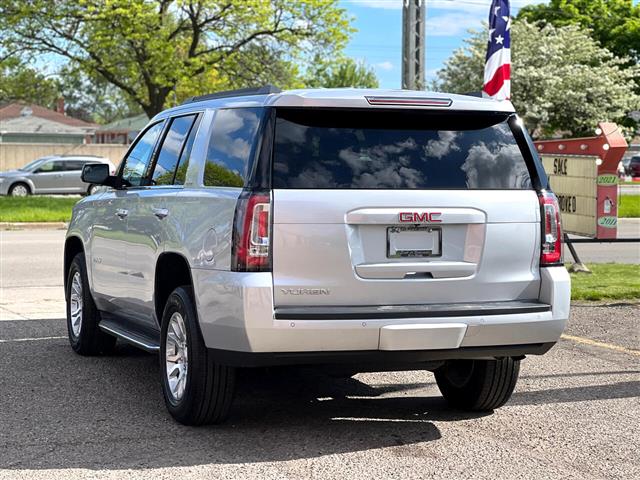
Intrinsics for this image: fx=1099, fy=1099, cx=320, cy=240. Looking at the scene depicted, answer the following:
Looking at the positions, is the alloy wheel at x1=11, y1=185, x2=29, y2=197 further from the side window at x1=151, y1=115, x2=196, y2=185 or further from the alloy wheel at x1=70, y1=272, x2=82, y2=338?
the side window at x1=151, y1=115, x2=196, y2=185

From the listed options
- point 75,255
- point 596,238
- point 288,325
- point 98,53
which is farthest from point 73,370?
point 98,53

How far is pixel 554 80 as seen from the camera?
4856cm

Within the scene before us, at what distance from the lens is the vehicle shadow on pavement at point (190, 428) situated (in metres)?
5.71

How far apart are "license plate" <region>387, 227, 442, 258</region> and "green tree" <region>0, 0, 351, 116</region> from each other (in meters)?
28.8

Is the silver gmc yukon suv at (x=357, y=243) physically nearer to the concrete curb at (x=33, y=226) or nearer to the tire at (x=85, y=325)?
Answer: the tire at (x=85, y=325)

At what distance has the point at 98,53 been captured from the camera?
1430 inches

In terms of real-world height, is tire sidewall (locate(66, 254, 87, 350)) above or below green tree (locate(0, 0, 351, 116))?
below

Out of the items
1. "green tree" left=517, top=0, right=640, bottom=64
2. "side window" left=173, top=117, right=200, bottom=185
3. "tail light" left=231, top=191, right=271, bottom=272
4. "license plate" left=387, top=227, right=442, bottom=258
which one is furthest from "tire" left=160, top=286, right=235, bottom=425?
"green tree" left=517, top=0, right=640, bottom=64

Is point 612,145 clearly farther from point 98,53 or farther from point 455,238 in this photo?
point 98,53

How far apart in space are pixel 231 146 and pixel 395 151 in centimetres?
93

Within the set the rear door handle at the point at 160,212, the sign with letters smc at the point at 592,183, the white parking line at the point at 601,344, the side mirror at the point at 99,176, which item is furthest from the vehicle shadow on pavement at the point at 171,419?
the sign with letters smc at the point at 592,183

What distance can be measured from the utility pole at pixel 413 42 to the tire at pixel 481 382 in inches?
675

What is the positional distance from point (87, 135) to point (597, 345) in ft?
273

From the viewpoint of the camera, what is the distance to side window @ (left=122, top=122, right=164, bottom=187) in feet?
25.3
